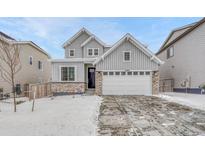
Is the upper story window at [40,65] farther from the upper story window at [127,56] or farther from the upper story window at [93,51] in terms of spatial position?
the upper story window at [127,56]

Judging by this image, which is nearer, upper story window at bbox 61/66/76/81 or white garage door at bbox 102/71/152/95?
white garage door at bbox 102/71/152/95

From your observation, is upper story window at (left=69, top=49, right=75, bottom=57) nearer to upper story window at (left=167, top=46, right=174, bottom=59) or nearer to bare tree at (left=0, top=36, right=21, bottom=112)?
bare tree at (left=0, top=36, right=21, bottom=112)

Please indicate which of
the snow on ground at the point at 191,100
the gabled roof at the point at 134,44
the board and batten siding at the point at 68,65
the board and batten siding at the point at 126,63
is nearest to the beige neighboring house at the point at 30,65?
the board and batten siding at the point at 68,65

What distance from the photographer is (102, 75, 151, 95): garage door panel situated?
1739 centimetres

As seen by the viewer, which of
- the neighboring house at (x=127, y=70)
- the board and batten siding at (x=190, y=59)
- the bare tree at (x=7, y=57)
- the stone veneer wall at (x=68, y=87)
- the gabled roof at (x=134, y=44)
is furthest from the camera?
the stone veneer wall at (x=68, y=87)

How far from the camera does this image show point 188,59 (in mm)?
18109

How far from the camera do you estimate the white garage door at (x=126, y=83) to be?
57.1 feet

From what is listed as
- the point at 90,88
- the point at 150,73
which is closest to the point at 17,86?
the point at 90,88

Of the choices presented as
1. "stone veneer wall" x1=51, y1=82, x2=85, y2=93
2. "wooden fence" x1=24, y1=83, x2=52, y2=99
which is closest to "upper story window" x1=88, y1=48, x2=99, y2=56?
"stone veneer wall" x1=51, y1=82, x2=85, y2=93

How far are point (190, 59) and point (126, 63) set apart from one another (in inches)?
238

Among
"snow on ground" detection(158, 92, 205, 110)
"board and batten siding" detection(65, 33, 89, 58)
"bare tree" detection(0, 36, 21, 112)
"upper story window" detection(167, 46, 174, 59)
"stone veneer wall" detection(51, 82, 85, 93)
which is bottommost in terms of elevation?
"snow on ground" detection(158, 92, 205, 110)

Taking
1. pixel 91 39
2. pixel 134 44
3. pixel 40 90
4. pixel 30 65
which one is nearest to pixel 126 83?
pixel 134 44

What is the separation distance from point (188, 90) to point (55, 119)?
48.0ft
